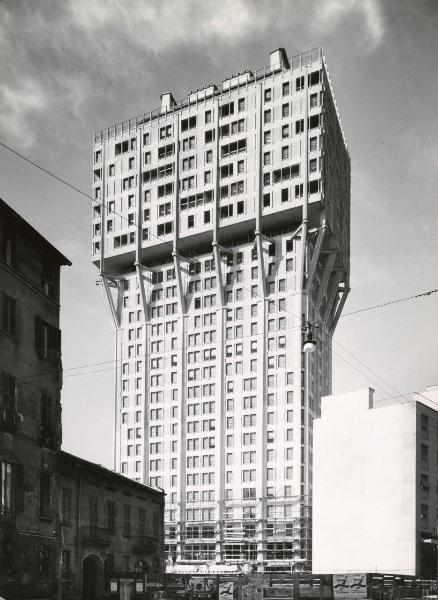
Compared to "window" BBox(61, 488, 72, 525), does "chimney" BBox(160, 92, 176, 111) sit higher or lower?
higher

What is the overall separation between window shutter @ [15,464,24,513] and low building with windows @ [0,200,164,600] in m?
0.04

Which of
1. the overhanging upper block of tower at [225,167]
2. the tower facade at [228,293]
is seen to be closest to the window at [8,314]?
the tower facade at [228,293]

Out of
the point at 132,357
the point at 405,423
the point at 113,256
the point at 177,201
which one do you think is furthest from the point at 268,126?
the point at 405,423

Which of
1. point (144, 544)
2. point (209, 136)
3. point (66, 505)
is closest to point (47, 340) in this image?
point (66, 505)

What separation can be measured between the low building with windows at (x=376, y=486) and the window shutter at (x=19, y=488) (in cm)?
5446

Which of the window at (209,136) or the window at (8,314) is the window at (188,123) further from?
the window at (8,314)

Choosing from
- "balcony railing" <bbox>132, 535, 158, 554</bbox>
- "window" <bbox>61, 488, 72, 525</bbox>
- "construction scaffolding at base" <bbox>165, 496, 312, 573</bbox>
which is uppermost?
"window" <bbox>61, 488, 72, 525</bbox>

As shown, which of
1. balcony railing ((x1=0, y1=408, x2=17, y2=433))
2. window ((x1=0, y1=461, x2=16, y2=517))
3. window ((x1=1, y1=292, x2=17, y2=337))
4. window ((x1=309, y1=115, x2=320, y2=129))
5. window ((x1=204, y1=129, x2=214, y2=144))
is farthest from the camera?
window ((x1=204, y1=129, x2=214, y2=144))

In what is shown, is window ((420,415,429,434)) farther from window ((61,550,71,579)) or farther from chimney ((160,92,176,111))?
chimney ((160,92,176,111))

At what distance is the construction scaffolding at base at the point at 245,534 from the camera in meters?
106

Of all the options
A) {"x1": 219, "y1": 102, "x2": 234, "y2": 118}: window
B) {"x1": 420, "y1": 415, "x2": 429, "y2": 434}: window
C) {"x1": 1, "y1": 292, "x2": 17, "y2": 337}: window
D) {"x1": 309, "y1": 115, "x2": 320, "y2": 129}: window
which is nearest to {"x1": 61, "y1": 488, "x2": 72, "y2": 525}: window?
{"x1": 1, "y1": 292, "x2": 17, "y2": 337}: window

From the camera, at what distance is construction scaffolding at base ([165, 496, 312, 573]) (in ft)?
348

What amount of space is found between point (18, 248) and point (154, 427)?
287 feet

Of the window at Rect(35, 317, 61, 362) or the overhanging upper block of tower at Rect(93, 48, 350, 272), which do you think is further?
the overhanging upper block of tower at Rect(93, 48, 350, 272)
